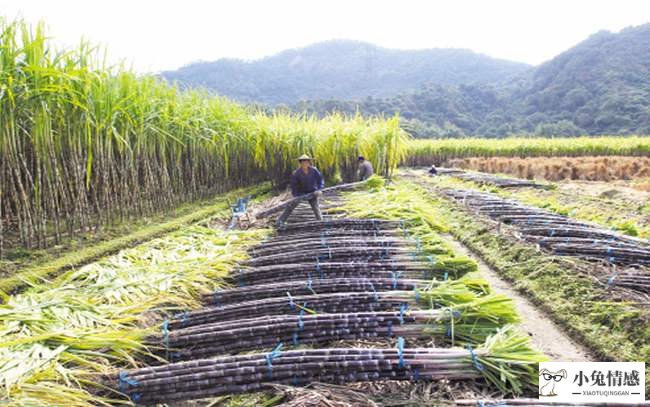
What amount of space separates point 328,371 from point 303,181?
14.0ft

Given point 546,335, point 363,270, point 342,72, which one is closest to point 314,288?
point 363,270

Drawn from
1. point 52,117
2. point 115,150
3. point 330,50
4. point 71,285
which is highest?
point 330,50

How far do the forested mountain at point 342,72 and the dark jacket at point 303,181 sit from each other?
80192mm

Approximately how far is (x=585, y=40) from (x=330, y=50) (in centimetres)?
7654

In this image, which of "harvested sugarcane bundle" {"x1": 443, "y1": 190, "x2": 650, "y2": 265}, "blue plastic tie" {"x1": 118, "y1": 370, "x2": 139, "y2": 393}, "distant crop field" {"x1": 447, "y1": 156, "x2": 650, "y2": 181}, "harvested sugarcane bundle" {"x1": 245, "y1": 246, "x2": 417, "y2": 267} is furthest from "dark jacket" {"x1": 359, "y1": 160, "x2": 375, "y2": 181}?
"distant crop field" {"x1": 447, "y1": 156, "x2": 650, "y2": 181}

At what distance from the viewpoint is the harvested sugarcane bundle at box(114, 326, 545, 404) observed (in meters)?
2.12

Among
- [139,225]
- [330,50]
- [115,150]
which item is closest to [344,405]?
[139,225]

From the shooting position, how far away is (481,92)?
226 ft

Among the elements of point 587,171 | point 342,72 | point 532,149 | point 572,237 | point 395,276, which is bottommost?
point 587,171

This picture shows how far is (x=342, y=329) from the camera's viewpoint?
256cm

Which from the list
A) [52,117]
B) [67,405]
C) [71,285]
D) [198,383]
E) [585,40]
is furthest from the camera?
[585,40]

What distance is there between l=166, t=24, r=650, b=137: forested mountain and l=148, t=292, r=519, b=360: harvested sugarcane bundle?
23546 millimetres

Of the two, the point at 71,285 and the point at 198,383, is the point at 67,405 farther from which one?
the point at 71,285

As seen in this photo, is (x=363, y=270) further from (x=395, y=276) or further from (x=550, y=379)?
(x=550, y=379)
